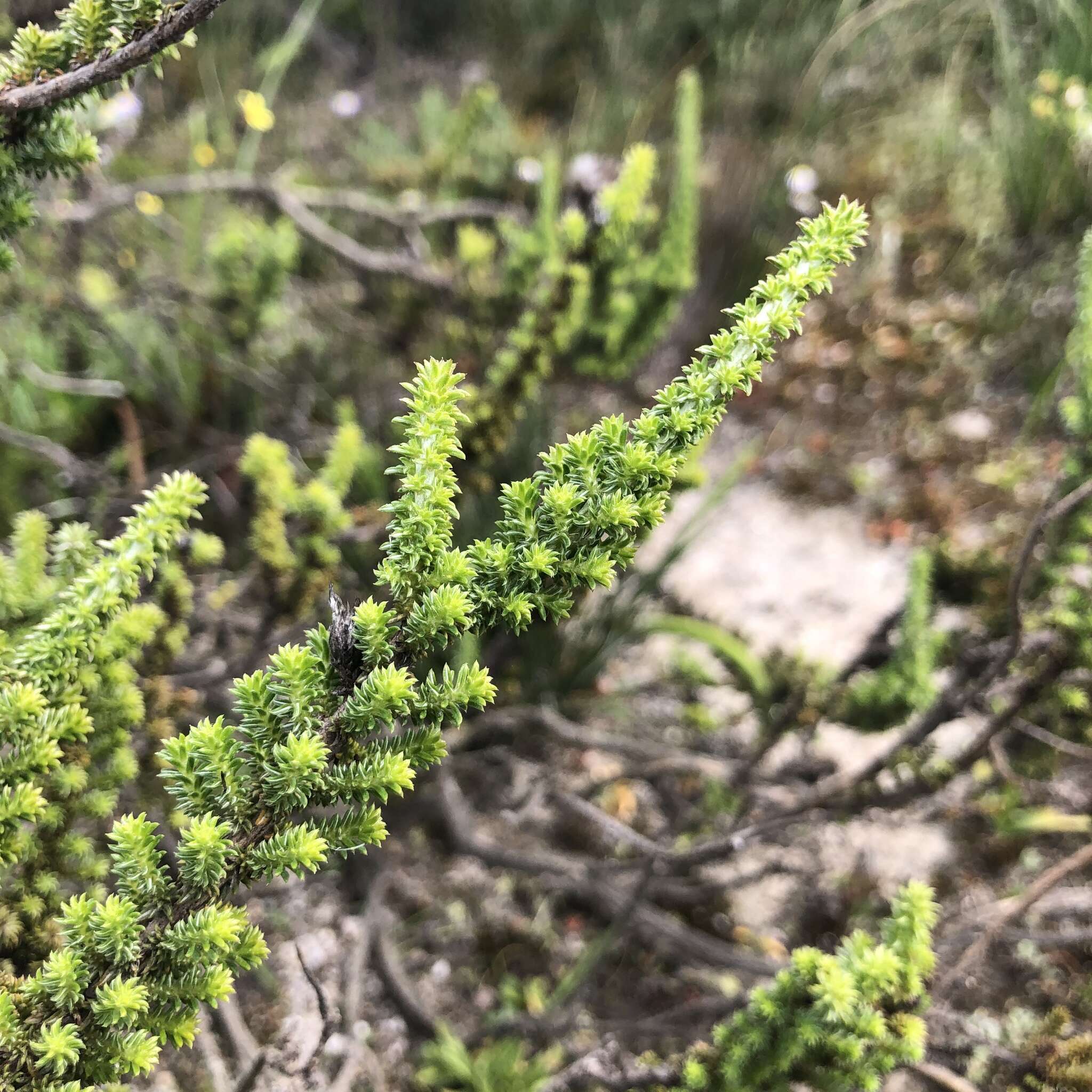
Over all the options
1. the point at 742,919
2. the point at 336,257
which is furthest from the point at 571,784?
the point at 336,257

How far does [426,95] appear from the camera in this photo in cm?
353

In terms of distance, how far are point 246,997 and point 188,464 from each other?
46.0 inches

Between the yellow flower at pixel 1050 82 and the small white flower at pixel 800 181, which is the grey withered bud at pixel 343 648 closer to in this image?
the yellow flower at pixel 1050 82

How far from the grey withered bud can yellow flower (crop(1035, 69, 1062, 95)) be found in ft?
8.96

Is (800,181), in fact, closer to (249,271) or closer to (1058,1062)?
(249,271)

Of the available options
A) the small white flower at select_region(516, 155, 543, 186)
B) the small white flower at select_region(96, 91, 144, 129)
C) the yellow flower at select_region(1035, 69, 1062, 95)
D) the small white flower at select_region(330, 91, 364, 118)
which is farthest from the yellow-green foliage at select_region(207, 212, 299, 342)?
the yellow flower at select_region(1035, 69, 1062, 95)

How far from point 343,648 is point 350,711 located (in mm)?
48

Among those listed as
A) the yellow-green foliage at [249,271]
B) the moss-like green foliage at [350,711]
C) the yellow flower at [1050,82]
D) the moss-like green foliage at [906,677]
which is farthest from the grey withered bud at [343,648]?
the yellow flower at [1050,82]

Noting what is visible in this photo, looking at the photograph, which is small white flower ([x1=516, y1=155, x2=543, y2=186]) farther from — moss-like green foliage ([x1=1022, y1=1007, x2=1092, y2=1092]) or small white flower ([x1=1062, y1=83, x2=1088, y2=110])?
moss-like green foliage ([x1=1022, y1=1007, x2=1092, y2=1092])

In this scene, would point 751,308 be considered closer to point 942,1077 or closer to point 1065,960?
point 942,1077

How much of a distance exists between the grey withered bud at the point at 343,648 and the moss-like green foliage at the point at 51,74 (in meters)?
0.52

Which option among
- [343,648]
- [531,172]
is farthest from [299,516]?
[531,172]

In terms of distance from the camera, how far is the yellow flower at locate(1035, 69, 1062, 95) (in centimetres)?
225

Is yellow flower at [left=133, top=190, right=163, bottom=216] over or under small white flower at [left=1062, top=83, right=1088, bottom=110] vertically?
over
